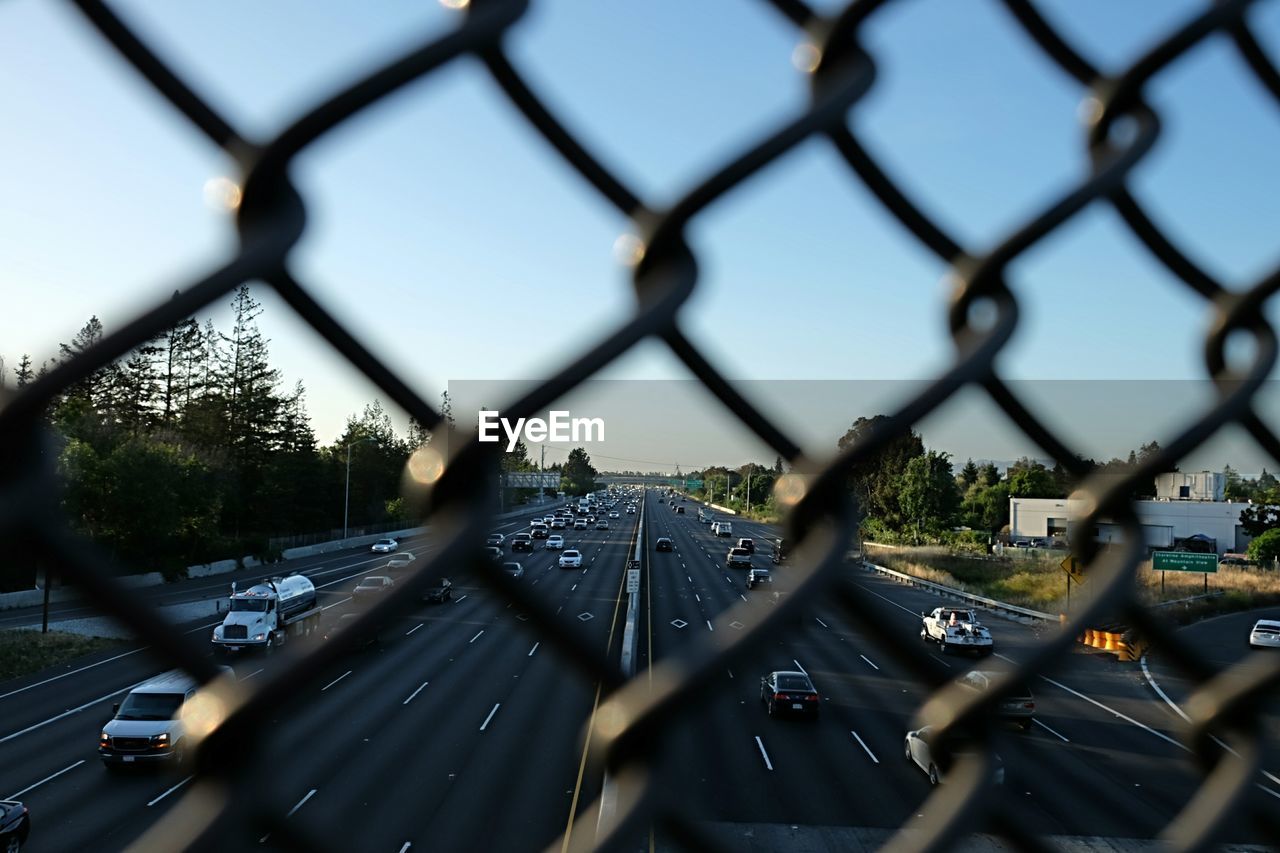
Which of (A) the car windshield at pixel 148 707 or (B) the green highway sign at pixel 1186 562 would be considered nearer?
(A) the car windshield at pixel 148 707

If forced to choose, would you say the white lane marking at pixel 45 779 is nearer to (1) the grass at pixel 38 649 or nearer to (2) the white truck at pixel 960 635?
(1) the grass at pixel 38 649

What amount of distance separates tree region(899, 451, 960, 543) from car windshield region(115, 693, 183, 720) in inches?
1266

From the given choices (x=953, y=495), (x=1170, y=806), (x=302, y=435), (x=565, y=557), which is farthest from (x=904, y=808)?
(x=302, y=435)

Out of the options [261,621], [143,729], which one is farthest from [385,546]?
[143,729]

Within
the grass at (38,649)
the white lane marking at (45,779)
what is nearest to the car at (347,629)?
the white lane marking at (45,779)

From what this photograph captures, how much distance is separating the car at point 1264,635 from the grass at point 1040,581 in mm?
1963

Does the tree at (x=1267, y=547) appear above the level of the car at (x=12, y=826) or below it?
above

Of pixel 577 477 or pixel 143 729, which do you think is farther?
pixel 577 477

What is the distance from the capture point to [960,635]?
65.6 feet

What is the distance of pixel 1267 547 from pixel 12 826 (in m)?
48.9

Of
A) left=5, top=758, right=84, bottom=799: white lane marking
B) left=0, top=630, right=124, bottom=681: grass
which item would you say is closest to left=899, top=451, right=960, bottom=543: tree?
left=0, top=630, right=124, bottom=681: grass

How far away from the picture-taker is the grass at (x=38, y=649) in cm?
2126

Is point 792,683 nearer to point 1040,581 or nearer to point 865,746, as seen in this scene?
point 865,746

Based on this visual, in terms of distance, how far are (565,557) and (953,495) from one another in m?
21.5
